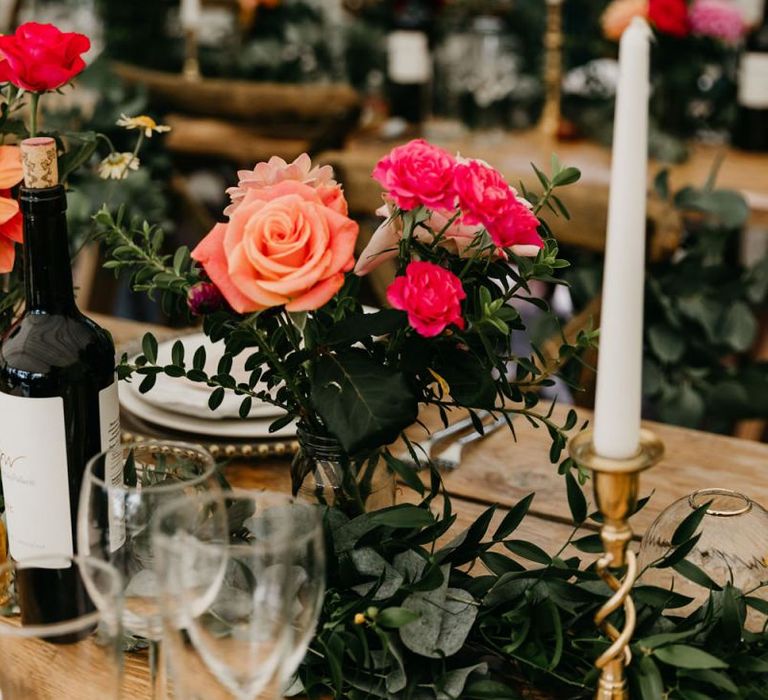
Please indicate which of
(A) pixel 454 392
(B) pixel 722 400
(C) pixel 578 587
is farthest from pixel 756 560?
(B) pixel 722 400

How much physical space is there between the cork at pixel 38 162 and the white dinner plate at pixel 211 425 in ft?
1.36

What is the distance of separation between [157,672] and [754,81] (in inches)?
85.6

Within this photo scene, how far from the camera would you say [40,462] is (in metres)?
0.72

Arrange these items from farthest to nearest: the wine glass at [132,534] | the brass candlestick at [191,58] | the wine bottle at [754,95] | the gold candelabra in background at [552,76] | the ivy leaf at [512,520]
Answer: the brass candlestick at [191,58] → the gold candelabra in background at [552,76] → the wine bottle at [754,95] → the ivy leaf at [512,520] → the wine glass at [132,534]

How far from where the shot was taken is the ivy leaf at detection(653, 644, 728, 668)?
0.64 m

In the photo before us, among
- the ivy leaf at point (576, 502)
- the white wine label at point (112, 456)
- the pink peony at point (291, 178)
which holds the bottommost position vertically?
the ivy leaf at point (576, 502)

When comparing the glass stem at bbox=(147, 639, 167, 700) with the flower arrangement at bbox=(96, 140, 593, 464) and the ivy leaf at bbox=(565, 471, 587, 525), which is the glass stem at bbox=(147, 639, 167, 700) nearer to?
the flower arrangement at bbox=(96, 140, 593, 464)

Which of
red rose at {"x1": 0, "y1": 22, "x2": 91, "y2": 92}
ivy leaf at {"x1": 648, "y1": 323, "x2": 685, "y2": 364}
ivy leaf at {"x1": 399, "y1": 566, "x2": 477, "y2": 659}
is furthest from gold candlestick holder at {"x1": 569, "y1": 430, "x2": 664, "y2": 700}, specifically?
ivy leaf at {"x1": 648, "y1": 323, "x2": 685, "y2": 364}

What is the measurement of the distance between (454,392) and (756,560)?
0.84 feet

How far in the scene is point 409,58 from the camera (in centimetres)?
285

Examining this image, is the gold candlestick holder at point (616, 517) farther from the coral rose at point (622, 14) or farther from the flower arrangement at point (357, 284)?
the coral rose at point (622, 14)

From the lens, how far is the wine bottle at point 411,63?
2836mm

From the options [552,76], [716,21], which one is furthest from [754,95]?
[552,76]

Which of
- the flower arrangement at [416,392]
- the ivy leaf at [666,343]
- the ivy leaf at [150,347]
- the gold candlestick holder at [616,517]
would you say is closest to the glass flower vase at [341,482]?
the flower arrangement at [416,392]
